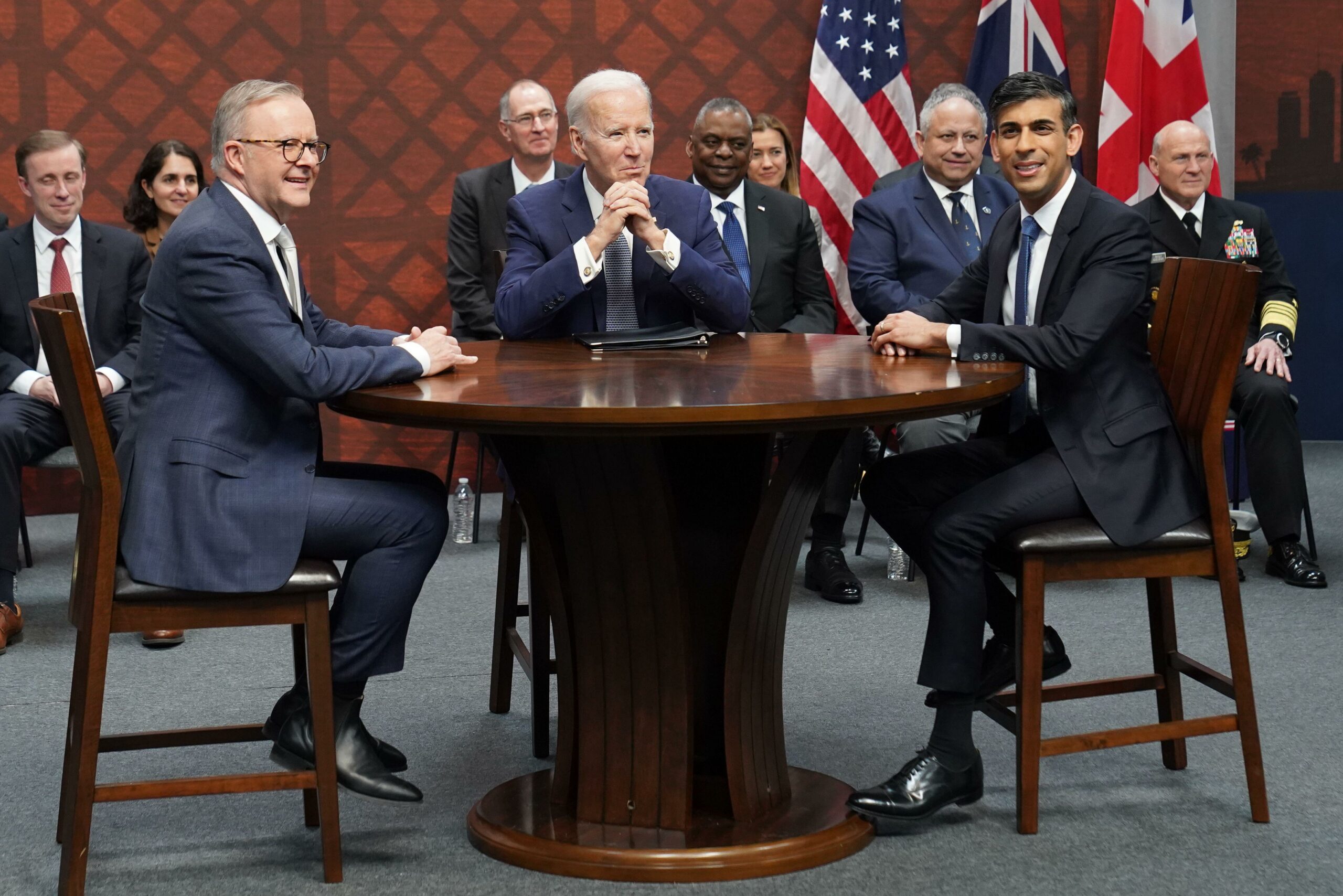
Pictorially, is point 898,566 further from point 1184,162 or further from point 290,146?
point 290,146

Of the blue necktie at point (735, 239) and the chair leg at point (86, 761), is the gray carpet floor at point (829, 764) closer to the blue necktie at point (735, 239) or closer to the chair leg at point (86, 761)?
the chair leg at point (86, 761)

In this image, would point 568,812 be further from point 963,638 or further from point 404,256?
point 404,256

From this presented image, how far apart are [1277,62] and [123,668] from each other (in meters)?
6.24

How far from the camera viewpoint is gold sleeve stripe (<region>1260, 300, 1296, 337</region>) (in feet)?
15.8

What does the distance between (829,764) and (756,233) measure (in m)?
2.38

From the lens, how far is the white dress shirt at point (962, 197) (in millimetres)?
4758

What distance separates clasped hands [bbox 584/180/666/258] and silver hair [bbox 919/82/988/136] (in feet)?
6.86

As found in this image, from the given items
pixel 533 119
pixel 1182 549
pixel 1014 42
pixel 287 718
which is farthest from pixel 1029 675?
pixel 1014 42

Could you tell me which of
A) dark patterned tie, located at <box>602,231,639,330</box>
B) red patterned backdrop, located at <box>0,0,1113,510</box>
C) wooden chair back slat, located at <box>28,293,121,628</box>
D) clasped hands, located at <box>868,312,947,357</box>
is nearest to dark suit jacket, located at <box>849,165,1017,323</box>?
dark patterned tie, located at <box>602,231,639,330</box>

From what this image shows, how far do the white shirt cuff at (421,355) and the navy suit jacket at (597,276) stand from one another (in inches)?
22.2

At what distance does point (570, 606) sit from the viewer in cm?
253

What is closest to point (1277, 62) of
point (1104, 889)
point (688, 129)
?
point (688, 129)

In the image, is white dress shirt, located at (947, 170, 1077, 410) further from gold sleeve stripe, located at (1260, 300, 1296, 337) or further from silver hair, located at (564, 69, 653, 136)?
gold sleeve stripe, located at (1260, 300, 1296, 337)

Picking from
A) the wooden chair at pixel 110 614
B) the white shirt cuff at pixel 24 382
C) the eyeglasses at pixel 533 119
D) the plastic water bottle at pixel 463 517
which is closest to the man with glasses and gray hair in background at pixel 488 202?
the eyeglasses at pixel 533 119
